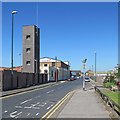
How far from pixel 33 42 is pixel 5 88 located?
812 inches

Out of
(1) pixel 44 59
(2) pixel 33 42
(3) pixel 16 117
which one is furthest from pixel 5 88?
(1) pixel 44 59

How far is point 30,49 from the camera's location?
41062 mm

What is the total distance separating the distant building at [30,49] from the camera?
40438 mm

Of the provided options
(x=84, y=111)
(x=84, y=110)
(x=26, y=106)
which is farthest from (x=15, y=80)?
(x=84, y=111)

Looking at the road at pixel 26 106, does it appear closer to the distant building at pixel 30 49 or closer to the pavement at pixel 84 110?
the pavement at pixel 84 110

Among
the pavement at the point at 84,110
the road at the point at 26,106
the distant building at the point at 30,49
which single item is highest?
the distant building at the point at 30,49

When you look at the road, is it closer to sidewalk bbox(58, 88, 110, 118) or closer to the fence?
sidewalk bbox(58, 88, 110, 118)

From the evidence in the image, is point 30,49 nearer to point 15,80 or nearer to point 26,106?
point 15,80

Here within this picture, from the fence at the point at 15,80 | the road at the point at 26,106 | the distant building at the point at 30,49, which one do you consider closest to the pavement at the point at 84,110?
the road at the point at 26,106

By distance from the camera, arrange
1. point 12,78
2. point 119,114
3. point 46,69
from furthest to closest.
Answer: point 46,69 → point 12,78 → point 119,114

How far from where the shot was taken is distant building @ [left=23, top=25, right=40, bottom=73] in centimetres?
4044

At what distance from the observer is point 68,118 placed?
7828 mm

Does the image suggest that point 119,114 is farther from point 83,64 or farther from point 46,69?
point 46,69

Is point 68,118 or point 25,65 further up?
point 25,65
